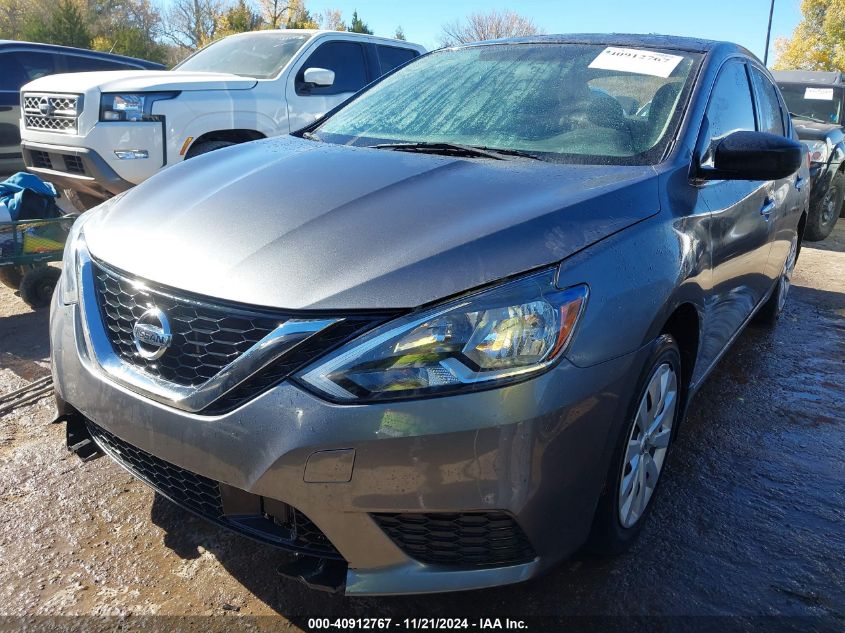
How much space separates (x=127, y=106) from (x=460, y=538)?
4914 millimetres

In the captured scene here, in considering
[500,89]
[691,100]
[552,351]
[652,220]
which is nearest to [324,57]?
[500,89]

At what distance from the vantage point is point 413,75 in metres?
3.50

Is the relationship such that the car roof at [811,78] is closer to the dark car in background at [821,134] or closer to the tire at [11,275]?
the dark car in background at [821,134]

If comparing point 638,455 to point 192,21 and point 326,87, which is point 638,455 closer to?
point 326,87

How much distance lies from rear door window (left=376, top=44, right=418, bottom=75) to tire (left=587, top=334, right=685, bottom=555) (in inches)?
240

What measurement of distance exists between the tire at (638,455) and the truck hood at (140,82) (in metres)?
4.74

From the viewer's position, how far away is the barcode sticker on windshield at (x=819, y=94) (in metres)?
9.90

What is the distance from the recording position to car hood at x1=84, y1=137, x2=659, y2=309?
1782 millimetres

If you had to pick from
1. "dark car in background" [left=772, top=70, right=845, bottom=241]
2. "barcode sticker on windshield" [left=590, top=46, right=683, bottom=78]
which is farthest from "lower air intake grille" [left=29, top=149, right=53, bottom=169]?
"dark car in background" [left=772, top=70, right=845, bottom=241]

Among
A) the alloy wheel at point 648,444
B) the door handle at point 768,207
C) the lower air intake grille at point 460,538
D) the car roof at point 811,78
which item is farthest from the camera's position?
the car roof at point 811,78

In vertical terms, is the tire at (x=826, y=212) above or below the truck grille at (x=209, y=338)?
below

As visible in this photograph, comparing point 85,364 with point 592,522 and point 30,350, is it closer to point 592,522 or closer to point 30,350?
point 592,522

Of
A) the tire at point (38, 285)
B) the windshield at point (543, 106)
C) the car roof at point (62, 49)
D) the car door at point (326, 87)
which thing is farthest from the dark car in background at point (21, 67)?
the windshield at point (543, 106)

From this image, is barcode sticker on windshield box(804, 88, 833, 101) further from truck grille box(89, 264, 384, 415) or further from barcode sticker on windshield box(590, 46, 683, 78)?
truck grille box(89, 264, 384, 415)
